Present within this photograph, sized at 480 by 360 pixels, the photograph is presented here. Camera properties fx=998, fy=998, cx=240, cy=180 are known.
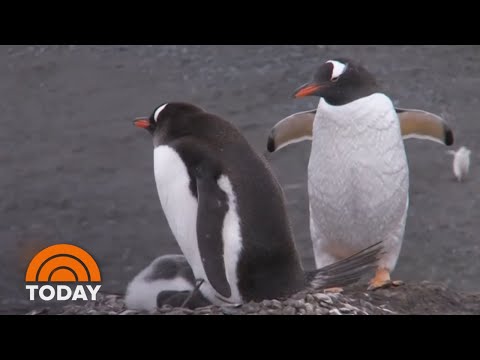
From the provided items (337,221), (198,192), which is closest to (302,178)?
(337,221)

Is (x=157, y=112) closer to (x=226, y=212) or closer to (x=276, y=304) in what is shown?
(x=226, y=212)

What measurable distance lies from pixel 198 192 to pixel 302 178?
0.83 meters

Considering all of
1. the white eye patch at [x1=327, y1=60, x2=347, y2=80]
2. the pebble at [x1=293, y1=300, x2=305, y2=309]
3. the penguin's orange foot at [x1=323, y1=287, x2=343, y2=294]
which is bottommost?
the pebble at [x1=293, y1=300, x2=305, y2=309]

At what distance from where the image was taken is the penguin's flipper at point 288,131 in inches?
142

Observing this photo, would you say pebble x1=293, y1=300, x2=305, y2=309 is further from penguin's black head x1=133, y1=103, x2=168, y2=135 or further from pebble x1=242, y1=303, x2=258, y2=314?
penguin's black head x1=133, y1=103, x2=168, y2=135

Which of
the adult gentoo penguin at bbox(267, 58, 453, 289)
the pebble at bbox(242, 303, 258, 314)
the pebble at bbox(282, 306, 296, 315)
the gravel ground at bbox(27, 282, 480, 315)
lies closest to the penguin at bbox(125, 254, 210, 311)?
the gravel ground at bbox(27, 282, 480, 315)

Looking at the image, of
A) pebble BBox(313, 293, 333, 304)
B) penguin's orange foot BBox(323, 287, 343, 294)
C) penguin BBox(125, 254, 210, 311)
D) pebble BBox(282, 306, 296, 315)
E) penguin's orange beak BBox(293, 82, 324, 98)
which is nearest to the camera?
pebble BBox(282, 306, 296, 315)

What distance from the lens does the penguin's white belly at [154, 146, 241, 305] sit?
2.90 m

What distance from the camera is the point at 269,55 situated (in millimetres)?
3600

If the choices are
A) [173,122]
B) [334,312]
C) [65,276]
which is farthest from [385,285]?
[65,276]

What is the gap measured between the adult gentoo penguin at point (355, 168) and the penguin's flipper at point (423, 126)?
15 cm

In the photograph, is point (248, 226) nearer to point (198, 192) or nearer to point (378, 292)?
point (198, 192)

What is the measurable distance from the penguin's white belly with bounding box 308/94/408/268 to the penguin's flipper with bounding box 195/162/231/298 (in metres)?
0.66

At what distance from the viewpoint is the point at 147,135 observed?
12.0 ft
